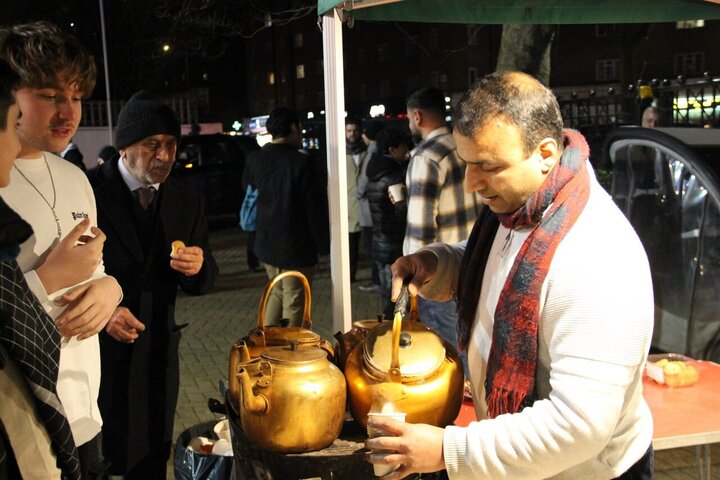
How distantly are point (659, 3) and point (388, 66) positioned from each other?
53.7m

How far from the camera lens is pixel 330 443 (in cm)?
199

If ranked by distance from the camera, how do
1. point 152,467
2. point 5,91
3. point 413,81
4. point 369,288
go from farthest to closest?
point 413,81
point 369,288
point 152,467
point 5,91

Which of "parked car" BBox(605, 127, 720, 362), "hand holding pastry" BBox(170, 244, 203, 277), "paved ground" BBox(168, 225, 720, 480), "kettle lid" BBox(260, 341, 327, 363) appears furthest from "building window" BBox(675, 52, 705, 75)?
"kettle lid" BBox(260, 341, 327, 363)

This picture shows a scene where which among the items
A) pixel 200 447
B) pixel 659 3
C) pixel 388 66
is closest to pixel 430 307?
pixel 200 447

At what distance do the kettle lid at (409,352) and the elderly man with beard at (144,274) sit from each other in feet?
4.38

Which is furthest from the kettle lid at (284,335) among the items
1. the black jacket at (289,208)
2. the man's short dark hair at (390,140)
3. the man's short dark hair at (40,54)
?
the man's short dark hair at (390,140)

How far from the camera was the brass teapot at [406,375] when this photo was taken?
74.9 inches

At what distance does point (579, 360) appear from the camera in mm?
1622

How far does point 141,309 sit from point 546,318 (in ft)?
6.72

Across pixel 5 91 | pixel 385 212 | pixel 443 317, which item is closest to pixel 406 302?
pixel 5 91

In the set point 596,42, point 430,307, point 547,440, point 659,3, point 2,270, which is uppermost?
point 596,42

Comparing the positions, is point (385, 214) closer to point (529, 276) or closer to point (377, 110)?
point (529, 276)

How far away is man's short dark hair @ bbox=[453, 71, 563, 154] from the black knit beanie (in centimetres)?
178

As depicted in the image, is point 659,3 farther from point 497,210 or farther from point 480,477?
point 480,477
